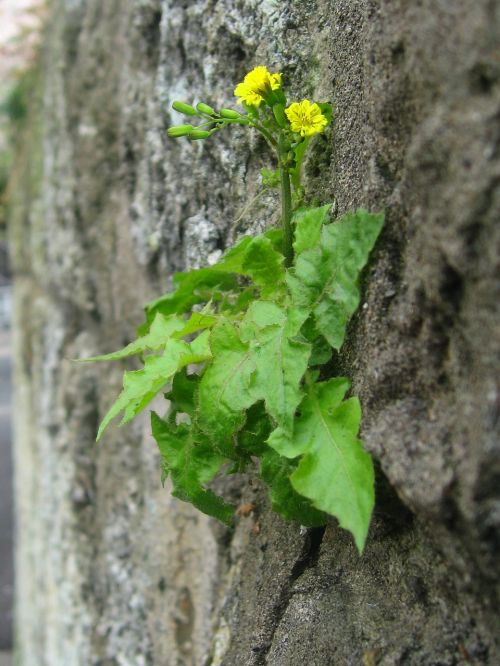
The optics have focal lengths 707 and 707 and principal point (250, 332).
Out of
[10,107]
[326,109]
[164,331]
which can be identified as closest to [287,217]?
[326,109]

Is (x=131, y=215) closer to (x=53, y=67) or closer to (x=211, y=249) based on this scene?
(x=211, y=249)

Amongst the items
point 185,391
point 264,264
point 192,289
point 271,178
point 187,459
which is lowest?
point 187,459

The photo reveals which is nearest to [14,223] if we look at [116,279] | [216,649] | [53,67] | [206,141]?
[53,67]

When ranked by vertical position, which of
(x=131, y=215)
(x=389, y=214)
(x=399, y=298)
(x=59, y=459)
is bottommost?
(x=59, y=459)

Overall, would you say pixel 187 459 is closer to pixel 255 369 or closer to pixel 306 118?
pixel 255 369

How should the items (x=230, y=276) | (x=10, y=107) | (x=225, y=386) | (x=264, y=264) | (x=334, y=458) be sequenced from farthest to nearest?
1. (x=10, y=107)
2. (x=230, y=276)
3. (x=264, y=264)
4. (x=225, y=386)
5. (x=334, y=458)

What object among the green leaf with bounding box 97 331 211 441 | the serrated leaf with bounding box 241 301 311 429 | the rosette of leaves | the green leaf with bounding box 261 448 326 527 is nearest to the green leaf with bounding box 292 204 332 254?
the rosette of leaves
